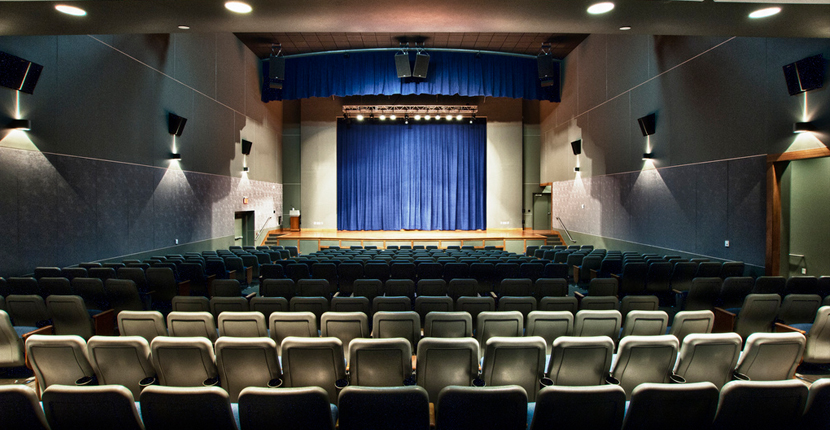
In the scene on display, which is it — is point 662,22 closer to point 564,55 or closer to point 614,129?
point 614,129

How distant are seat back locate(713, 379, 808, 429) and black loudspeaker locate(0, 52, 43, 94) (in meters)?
9.23

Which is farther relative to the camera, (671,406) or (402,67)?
(402,67)

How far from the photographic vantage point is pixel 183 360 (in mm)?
2658

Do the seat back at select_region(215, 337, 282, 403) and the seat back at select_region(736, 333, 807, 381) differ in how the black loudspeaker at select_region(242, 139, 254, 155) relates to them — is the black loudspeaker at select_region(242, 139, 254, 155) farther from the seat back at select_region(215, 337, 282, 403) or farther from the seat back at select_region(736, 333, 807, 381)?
the seat back at select_region(736, 333, 807, 381)

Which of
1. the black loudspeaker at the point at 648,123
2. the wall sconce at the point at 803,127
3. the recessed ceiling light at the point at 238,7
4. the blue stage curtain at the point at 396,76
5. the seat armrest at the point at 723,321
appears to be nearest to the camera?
the recessed ceiling light at the point at 238,7

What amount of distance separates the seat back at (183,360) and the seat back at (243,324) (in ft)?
2.23

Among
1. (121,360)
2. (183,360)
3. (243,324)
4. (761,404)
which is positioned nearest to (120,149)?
(243,324)

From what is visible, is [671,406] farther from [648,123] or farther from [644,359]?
[648,123]

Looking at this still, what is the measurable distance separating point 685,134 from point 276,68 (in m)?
12.6

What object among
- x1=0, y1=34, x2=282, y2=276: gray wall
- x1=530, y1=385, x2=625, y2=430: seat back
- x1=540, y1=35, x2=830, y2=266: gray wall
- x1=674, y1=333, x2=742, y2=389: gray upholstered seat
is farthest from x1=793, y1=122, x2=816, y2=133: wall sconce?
x1=0, y1=34, x2=282, y2=276: gray wall

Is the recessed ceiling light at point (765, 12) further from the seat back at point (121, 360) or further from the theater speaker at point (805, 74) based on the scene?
the seat back at point (121, 360)

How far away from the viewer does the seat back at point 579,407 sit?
1.85 metres

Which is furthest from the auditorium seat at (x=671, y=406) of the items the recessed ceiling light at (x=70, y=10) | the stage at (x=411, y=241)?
the stage at (x=411, y=241)

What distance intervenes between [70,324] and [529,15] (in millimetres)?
5951
